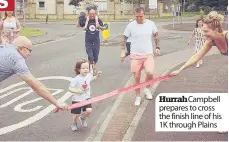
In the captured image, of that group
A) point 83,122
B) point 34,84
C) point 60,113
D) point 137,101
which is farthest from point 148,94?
point 34,84

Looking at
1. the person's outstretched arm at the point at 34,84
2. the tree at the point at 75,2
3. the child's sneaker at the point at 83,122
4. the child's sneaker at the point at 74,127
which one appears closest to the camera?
the person's outstretched arm at the point at 34,84

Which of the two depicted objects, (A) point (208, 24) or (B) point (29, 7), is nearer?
(A) point (208, 24)

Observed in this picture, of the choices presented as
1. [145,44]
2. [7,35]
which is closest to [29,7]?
[7,35]

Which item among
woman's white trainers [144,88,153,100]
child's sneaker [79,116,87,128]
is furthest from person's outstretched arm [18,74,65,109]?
woman's white trainers [144,88,153,100]

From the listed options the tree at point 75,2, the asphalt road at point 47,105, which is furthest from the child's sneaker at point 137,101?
the tree at point 75,2

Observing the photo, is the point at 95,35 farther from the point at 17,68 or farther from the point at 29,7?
the point at 29,7

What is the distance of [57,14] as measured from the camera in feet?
234

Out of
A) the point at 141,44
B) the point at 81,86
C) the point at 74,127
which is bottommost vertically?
the point at 74,127

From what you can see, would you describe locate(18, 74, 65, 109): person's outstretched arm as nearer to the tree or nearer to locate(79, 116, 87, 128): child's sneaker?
locate(79, 116, 87, 128): child's sneaker

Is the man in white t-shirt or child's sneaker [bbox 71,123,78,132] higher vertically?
the man in white t-shirt

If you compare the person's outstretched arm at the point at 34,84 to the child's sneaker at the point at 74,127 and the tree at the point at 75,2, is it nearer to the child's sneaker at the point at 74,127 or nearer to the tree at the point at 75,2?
the child's sneaker at the point at 74,127

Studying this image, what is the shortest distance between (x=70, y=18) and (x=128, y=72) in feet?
193

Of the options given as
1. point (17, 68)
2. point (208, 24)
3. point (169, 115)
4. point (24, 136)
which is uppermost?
point (208, 24)

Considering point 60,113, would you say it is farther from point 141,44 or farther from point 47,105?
point 141,44
